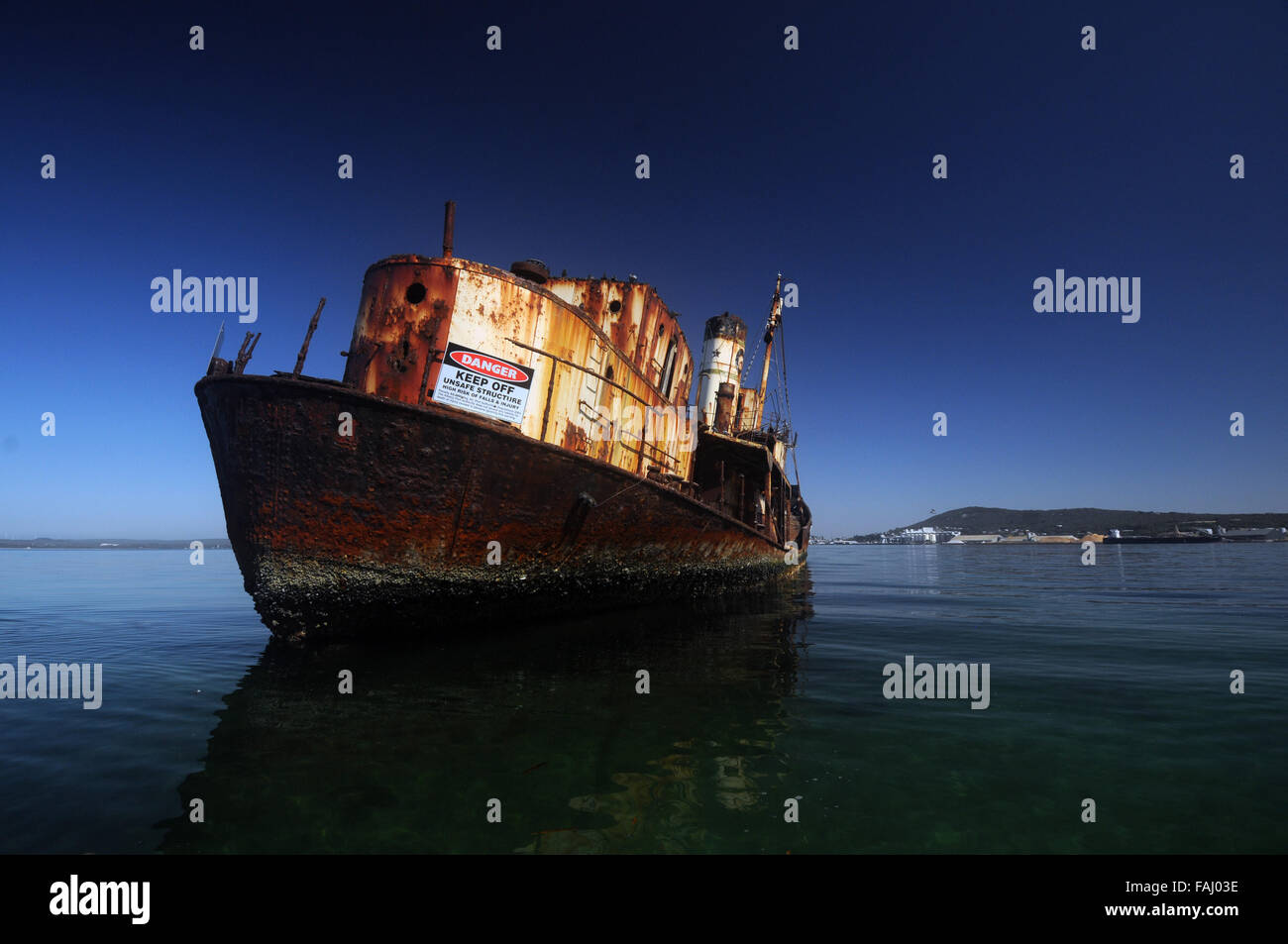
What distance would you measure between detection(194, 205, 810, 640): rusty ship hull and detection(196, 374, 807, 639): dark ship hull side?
18mm

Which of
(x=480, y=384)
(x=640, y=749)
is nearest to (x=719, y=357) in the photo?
(x=480, y=384)

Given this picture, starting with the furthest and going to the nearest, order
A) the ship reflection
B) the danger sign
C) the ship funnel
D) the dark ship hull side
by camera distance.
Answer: the ship funnel
the danger sign
the dark ship hull side
the ship reflection

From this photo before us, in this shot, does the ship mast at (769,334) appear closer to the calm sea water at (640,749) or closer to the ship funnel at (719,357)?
the ship funnel at (719,357)

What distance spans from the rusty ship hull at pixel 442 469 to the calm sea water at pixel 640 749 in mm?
820

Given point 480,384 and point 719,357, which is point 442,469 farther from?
point 719,357

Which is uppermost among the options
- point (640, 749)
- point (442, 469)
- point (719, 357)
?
point (719, 357)

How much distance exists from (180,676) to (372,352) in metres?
4.41

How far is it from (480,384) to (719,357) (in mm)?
15186

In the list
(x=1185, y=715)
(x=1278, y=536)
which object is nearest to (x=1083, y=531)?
(x=1278, y=536)

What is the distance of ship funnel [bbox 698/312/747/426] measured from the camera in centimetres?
2108

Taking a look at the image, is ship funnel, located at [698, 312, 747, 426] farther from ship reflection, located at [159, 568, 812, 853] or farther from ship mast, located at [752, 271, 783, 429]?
ship reflection, located at [159, 568, 812, 853]

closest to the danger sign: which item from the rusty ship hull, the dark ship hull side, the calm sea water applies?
the rusty ship hull

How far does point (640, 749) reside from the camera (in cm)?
399

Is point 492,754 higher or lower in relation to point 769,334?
lower
